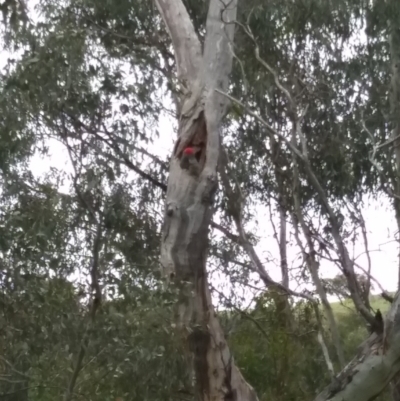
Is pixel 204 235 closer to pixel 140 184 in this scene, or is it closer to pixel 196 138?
pixel 196 138

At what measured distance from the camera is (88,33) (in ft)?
16.6

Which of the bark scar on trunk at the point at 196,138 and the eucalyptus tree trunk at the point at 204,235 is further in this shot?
the bark scar on trunk at the point at 196,138

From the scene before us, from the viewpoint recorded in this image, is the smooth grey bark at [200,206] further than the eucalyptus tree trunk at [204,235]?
Yes

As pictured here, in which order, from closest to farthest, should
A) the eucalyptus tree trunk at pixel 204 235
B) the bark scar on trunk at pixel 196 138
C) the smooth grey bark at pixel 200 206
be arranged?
1. the eucalyptus tree trunk at pixel 204 235
2. the smooth grey bark at pixel 200 206
3. the bark scar on trunk at pixel 196 138

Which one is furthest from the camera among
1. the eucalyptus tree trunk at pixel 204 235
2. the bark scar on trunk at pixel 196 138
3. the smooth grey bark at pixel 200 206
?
the bark scar on trunk at pixel 196 138

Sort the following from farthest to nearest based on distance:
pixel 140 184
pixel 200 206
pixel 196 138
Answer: pixel 140 184 < pixel 196 138 < pixel 200 206

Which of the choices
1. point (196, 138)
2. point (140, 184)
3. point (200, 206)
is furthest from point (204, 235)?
point (140, 184)

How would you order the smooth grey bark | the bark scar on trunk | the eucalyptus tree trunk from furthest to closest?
the bark scar on trunk < the smooth grey bark < the eucalyptus tree trunk

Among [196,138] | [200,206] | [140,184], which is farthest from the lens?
[140,184]

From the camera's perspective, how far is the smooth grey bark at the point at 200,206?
3900 mm

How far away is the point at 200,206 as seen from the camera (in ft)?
Result: 13.4

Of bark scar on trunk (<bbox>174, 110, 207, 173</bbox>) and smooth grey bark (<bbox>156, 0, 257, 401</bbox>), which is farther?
bark scar on trunk (<bbox>174, 110, 207, 173</bbox>)

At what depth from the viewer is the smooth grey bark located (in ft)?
12.8

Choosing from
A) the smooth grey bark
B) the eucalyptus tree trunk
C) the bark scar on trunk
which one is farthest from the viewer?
the bark scar on trunk
